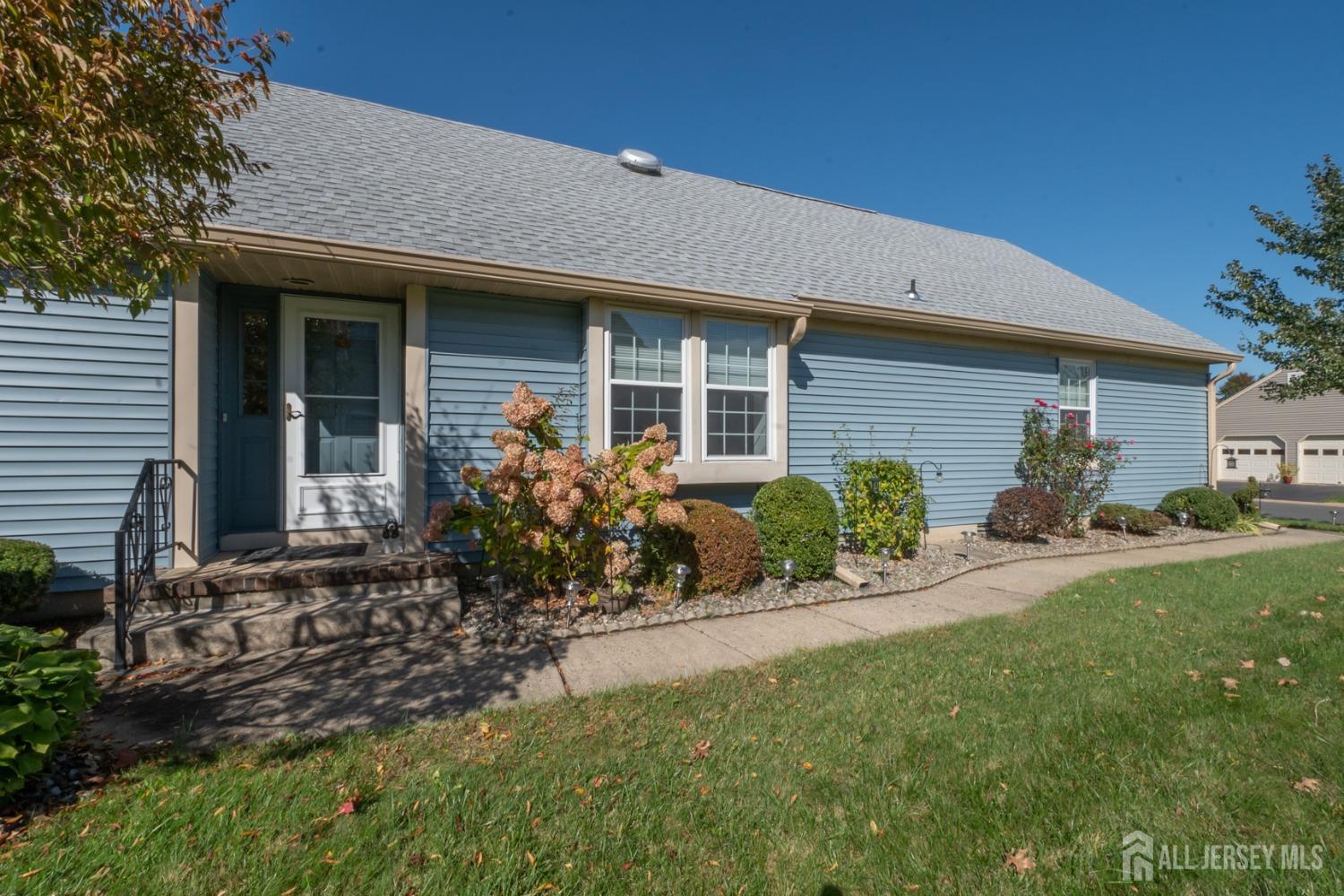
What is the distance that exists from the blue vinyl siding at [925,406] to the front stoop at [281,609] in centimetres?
467

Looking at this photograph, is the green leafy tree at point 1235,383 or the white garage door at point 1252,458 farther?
the green leafy tree at point 1235,383

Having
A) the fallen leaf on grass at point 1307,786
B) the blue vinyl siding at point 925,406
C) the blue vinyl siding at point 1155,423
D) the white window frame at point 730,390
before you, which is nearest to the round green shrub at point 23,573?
the white window frame at point 730,390

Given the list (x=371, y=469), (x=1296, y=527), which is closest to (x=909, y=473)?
(x=371, y=469)

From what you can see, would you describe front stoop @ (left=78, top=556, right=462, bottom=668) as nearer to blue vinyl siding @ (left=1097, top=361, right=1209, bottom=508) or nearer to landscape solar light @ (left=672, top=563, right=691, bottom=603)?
landscape solar light @ (left=672, top=563, right=691, bottom=603)

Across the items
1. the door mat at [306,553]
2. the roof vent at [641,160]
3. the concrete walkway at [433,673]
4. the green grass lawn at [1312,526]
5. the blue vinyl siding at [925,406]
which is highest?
the roof vent at [641,160]

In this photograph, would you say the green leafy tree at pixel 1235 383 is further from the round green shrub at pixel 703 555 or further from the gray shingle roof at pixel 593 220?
the round green shrub at pixel 703 555

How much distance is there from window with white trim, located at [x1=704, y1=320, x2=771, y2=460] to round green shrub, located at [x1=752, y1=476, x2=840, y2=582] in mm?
1041

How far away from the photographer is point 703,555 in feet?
18.3

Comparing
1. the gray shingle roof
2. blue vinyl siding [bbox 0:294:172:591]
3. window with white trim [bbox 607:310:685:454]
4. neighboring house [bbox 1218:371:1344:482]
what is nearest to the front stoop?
blue vinyl siding [bbox 0:294:172:591]

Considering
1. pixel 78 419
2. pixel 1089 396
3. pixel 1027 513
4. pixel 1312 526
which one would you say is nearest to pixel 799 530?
pixel 1027 513

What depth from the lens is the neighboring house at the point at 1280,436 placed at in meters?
25.7

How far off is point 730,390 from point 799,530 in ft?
6.37

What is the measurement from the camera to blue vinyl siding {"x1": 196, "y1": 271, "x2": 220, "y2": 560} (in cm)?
507

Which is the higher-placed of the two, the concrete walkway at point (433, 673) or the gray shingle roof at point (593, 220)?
the gray shingle roof at point (593, 220)
